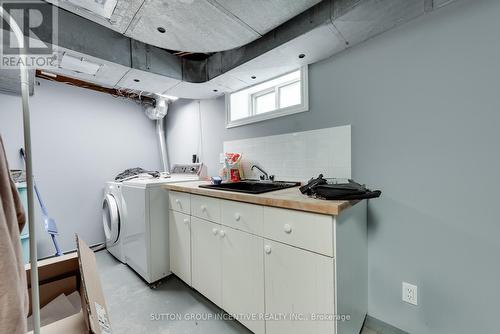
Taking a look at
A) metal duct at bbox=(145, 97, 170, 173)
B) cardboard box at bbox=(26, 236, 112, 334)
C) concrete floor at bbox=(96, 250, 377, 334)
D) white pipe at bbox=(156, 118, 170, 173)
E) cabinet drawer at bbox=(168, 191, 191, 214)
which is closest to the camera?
cardboard box at bbox=(26, 236, 112, 334)

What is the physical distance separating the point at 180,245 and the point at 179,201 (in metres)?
0.39

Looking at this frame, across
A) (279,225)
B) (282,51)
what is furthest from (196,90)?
(279,225)

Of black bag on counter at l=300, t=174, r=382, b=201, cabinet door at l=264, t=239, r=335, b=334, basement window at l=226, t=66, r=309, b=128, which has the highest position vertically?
basement window at l=226, t=66, r=309, b=128

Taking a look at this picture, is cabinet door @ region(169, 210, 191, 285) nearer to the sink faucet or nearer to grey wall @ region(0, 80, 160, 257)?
the sink faucet

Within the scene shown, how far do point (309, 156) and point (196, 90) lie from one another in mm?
1483

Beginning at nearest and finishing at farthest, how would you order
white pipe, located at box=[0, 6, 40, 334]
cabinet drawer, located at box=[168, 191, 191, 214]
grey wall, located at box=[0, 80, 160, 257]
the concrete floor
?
white pipe, located at box=[0, 6, 40, 334]
the concrete floor
cabinet drawer, located at box=[168, 191, 191, 214]
grey wall, located at box=[0, 80, 160, 257]

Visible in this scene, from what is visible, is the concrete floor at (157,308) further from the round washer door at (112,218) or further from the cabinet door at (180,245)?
the round washer door at (112,218)

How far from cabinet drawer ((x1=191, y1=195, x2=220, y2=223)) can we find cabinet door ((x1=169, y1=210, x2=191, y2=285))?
0.49 feet

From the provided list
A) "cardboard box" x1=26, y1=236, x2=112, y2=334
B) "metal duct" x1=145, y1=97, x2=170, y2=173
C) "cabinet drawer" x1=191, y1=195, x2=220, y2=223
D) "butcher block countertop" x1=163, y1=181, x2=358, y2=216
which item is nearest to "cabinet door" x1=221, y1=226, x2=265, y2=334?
"cabinet drawer" x1=191, y1=195, x2=220, y2=223

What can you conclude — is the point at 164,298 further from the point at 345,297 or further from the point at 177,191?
the point at 345,297

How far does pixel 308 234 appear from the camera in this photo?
0.97m

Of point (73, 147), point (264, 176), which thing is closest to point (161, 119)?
point (73, 147)

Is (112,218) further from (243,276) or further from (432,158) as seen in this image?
(432,158)

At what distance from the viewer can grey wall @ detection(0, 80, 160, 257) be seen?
7.34ft
